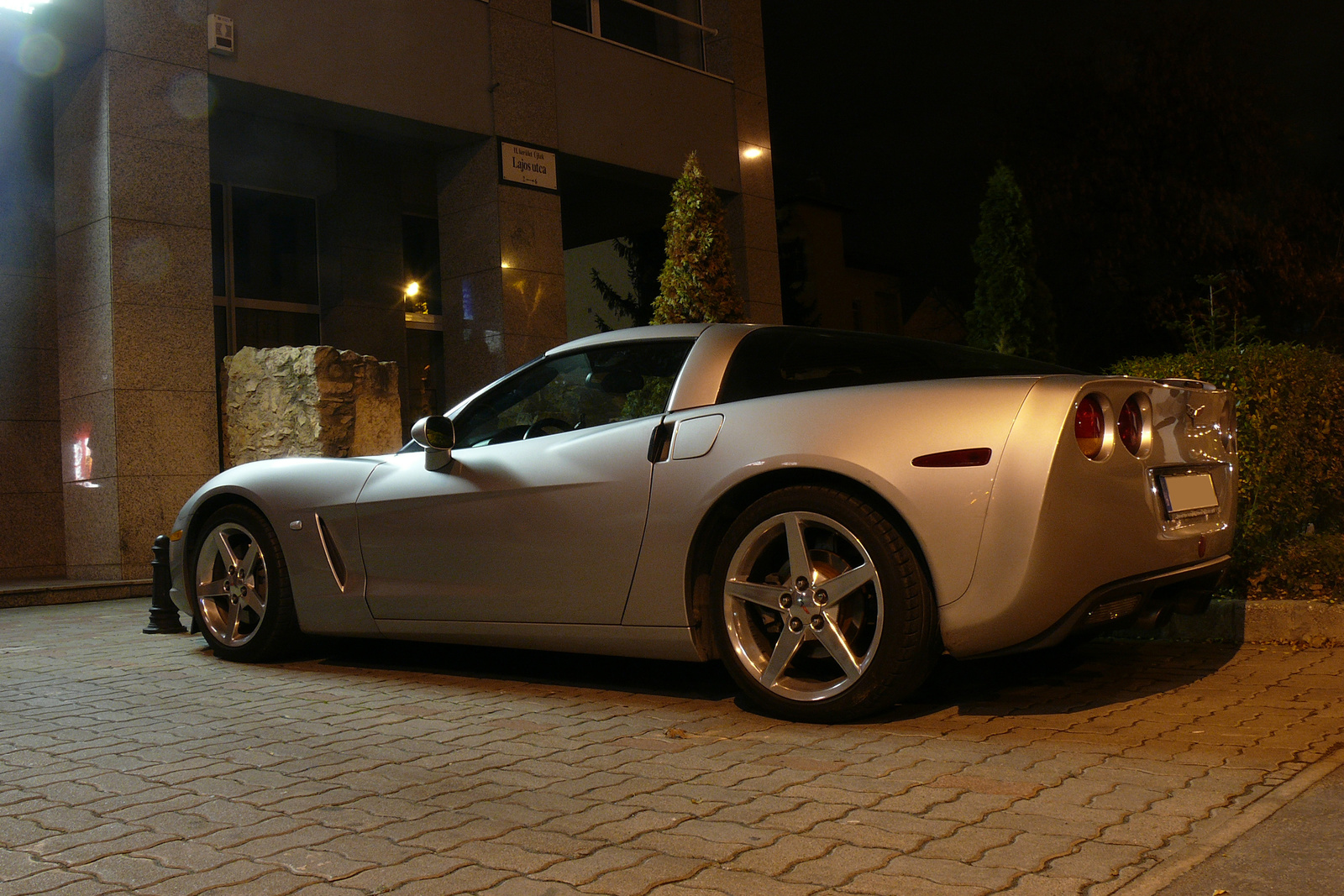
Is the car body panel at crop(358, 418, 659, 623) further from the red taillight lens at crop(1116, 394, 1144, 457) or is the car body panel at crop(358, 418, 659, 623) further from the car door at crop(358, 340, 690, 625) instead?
the red taillight lens at crop(1116, 394, 1144, 457)

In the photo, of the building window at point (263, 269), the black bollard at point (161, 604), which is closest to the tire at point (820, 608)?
the black bollard at point (161, 604)

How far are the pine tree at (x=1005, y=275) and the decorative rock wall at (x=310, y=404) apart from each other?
13.2 metres

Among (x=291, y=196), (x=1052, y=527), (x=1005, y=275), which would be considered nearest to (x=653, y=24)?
(x=291, y=196)

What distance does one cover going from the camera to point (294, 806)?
2885 mm

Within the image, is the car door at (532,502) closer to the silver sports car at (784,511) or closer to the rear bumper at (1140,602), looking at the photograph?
the silver sports car at (784,511)

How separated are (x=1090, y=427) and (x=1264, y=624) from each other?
7.07ft

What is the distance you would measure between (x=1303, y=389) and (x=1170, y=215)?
22.4 meters

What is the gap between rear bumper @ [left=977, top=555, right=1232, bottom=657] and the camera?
130 inches

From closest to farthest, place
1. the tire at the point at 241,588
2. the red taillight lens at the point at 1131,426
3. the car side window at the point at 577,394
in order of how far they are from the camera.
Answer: the red taillight lens at the point at 1131,426 < the car side window at the point at 577,394 < the tire at the point at 241,588

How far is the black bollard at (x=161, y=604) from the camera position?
6.34m

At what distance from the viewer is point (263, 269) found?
13.7 metres

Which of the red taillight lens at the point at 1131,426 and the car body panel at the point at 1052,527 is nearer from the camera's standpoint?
the car body panel at the point at 1052,527

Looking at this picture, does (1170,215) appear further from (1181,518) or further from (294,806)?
(294,806)

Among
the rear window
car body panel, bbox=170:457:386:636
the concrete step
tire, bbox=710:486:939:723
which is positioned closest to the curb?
the rear window
